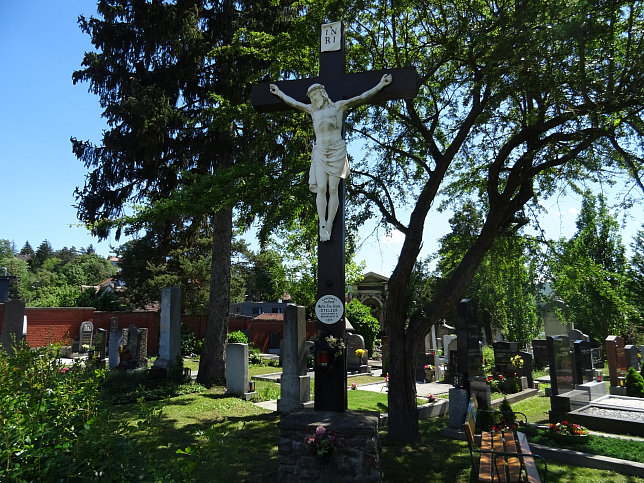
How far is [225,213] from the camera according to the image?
13.1 m

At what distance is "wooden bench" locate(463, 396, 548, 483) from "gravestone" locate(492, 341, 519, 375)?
28.6ft

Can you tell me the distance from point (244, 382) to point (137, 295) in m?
18.1

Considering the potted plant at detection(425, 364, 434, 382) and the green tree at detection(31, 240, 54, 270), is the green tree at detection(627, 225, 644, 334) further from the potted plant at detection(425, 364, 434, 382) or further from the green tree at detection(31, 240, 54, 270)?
the green tree at detection(31, 240, 54, 270)

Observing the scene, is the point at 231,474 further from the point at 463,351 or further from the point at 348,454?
the point at 463,351

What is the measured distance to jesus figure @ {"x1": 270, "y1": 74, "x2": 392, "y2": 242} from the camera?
217 inches

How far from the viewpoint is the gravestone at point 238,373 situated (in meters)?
11.6

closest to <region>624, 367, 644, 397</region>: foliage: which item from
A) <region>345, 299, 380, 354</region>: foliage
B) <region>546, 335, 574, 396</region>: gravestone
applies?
<region>546, 335, 574, 396</region>: gravestone

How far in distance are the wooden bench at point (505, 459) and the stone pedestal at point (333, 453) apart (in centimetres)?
117

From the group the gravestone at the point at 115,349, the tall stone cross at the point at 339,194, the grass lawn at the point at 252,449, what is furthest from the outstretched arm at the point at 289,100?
the gravestone at the point at 115,349

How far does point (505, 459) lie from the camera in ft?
16.9

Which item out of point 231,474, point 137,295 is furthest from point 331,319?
point 137,295

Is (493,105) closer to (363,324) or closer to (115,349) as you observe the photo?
(115,349)

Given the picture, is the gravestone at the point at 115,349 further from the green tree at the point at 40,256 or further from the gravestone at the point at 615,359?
the green tree at the point at 40,256

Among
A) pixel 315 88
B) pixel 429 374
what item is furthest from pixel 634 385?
pixel 315 88
